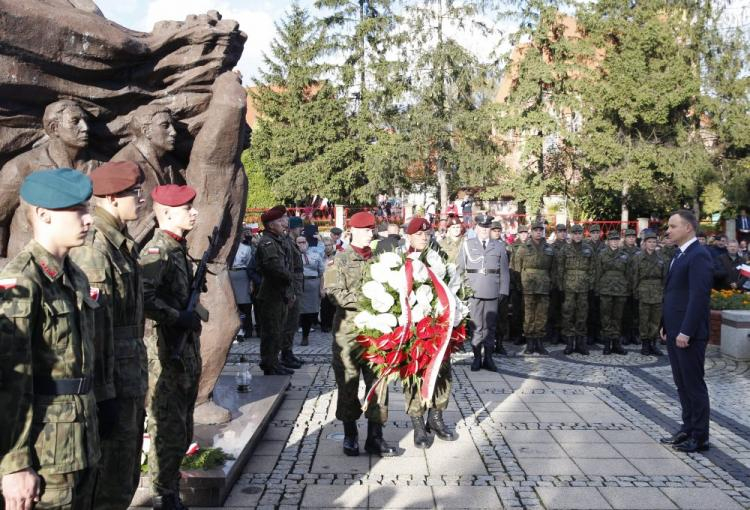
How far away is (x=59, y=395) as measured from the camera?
2.44 meters

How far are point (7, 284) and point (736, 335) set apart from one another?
969 centimetres

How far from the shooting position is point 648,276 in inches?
430

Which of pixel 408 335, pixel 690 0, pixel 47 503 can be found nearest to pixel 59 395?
pixel 47 503

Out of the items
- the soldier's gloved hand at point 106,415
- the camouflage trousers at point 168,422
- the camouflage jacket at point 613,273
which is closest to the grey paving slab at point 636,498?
the camouflage trousers at point 168,422

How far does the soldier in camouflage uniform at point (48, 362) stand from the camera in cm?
226

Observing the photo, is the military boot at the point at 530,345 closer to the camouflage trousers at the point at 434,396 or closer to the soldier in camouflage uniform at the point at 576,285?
the soldier in camouflage uniform at the point at 576,285

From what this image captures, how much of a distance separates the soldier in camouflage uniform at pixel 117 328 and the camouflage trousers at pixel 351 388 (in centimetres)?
226

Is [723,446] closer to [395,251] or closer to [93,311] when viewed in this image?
[395,251]

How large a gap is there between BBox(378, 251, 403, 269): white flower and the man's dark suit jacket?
2.45 meters

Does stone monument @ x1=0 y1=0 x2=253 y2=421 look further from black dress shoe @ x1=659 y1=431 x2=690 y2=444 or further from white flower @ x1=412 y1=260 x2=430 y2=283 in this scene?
black dress shoe @ x1=659 y1=431 x2=690 y2=444

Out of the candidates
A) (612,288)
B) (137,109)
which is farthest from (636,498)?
(612,288)

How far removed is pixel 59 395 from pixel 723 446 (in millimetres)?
5347

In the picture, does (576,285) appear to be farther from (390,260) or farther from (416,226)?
(390,260)

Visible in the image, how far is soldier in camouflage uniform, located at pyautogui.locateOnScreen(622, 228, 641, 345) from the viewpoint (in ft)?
37.1
